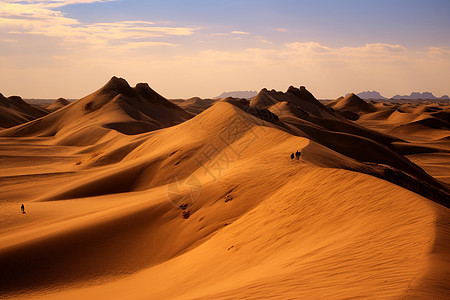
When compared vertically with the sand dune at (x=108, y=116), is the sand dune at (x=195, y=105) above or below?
above

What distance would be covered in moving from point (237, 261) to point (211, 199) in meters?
3.98

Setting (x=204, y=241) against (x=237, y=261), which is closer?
(x=237, y=261)

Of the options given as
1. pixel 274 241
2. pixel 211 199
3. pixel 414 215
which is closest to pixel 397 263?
pixel 414 215

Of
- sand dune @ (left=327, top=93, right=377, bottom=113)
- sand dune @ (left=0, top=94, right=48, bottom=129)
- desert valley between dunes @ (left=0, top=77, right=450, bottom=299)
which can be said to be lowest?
desert valley between dunes @ (left=0, top=77, right=450, bottom=299)

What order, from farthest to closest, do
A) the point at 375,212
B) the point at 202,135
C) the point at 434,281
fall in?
the point at 202,135 < the point at 375,212 < the point at 434,281

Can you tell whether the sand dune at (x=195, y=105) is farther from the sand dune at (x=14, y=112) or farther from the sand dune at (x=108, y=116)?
the sand dune at (x=14, y=112)

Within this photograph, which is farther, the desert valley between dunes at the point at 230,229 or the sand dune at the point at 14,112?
the sand dune at the point at 14,112

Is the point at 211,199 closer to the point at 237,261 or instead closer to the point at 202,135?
the point at 237,261

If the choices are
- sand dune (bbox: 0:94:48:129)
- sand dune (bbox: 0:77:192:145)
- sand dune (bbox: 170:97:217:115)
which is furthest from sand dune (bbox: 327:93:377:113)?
sand dune (bbox: 0:94:48:129)

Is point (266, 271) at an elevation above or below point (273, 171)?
below

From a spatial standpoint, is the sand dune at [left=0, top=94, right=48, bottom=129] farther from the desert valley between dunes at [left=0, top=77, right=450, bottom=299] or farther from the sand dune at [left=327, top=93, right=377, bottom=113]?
the sand dune at [left=327, top=93, right=377, bottom=113]

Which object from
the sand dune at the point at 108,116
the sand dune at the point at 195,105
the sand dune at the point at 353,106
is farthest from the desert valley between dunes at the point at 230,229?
the sand dune at the point at 353,106

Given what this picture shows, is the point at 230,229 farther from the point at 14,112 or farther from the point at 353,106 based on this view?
the point at 353,106

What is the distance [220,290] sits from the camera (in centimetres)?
546
